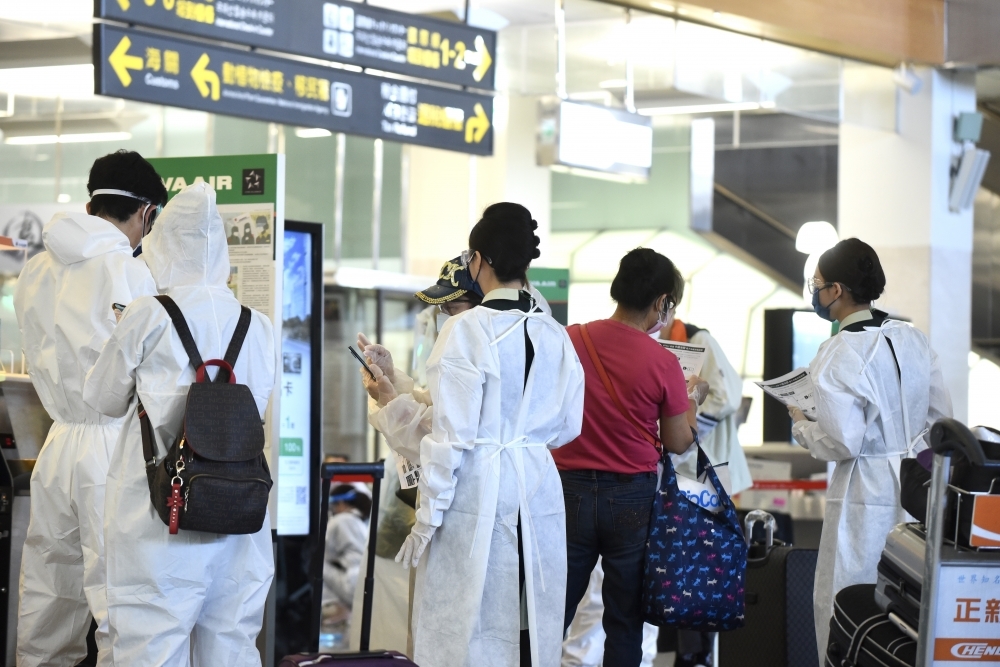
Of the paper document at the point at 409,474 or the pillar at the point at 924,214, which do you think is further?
the pillar at the point at 924,214

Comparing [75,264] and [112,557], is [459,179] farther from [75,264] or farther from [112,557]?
[112,557]

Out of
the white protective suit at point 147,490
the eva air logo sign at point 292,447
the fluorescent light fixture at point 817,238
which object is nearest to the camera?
the white protective suit at point 147,490

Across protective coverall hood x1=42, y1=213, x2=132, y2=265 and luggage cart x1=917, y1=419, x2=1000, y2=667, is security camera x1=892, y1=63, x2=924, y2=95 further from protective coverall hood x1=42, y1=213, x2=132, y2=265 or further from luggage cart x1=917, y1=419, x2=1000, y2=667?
luggage cart x1=917, y1=419, x2=1000, y2=667

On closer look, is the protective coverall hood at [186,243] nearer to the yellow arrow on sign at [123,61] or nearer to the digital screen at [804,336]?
the yellow arrow on sign at [123,61]

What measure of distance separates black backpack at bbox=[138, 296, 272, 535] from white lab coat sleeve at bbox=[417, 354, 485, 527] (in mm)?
455

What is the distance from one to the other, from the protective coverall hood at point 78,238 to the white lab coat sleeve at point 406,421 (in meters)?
1.09

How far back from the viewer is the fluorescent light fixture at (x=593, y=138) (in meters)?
7.64

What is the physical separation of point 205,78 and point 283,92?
1.46 feet

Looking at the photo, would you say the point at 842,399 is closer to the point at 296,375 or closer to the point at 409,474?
the point at 409,474

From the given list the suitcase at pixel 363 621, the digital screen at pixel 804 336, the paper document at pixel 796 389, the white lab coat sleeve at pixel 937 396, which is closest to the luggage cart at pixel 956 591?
the suitcase at pixel 363 621

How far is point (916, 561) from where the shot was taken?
9.53ft

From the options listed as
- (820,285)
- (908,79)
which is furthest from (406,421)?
(908,79)

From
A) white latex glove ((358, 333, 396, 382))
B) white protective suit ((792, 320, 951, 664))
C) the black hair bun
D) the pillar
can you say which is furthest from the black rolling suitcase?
the pillar

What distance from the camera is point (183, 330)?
326 centimetres
